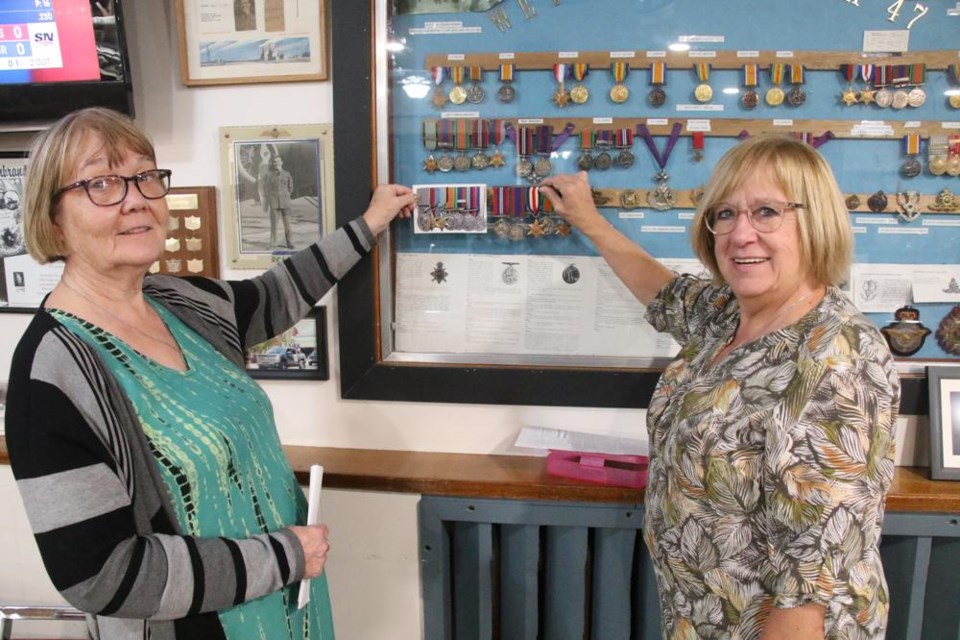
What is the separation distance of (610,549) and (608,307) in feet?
1.77

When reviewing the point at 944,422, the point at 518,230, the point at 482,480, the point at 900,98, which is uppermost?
the point at 900,98

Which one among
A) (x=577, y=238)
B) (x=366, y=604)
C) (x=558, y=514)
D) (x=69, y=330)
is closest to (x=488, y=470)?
(x=558, y=514)

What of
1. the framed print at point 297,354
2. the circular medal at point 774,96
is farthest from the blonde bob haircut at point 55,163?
the circular medal at point 774,96

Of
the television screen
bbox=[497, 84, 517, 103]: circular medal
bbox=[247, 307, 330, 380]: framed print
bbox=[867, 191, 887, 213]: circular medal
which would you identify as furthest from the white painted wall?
bbox=[867, 191, 887, 213]: circular medal

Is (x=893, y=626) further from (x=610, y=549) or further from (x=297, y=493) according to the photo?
(x=297, y=493)

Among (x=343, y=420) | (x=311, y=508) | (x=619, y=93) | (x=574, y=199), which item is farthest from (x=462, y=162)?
(x=311, y=508)

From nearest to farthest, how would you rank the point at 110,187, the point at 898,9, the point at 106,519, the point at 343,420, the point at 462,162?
the point at 106,519 → the point at 110,187 → the point at 898,9 → the point at 462,162 → the point at 343,420

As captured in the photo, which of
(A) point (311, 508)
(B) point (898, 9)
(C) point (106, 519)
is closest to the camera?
(C) point (106, 519)

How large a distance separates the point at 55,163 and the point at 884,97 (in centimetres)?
155

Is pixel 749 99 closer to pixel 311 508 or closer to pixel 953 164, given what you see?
pixel 953 164

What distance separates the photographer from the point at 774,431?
2.45 ft

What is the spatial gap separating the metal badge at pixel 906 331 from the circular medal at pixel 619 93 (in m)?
0.78

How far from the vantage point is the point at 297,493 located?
1063 millimetres

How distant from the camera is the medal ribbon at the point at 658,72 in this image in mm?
1280
